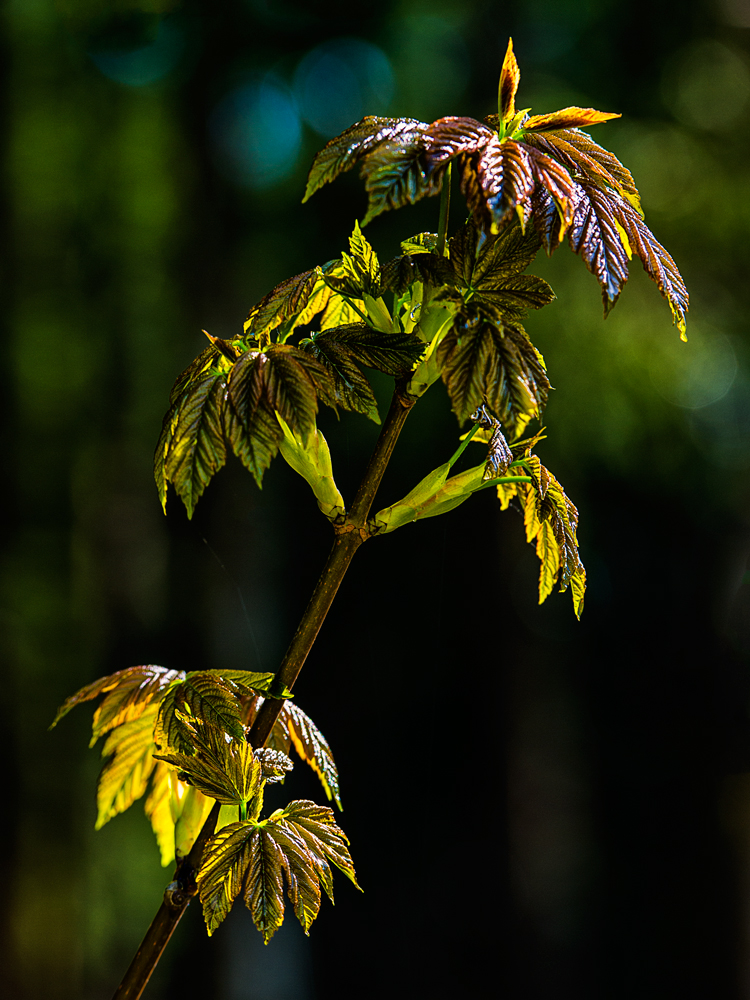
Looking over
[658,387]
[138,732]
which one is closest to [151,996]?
[138,732]

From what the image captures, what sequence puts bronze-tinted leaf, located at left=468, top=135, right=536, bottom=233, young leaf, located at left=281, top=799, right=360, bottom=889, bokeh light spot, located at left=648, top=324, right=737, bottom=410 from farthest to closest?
bokeh light spot, located at left=648, top=324, right=737, bottom=410 → young leaf, located at left=281, top=799, right=360, bottom=889 → bronze-tinted leaf, located at left=468, top=135, right=536, bottom=233

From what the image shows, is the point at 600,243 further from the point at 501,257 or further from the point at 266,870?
the point at 266,870

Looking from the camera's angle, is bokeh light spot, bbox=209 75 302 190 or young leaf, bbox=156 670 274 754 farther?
bokeh light spot, bbox=209 75 302 190

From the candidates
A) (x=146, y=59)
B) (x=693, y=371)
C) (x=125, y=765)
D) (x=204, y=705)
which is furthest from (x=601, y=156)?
(x=146, y=59)

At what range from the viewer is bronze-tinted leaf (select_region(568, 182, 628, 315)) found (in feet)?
0.98

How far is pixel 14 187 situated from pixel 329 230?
0.98 metres

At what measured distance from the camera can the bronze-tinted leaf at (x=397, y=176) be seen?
0.28 meters

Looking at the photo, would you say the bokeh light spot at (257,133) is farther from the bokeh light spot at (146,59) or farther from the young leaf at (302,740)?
the young leaf at (302,740)

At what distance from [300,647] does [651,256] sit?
26 cm

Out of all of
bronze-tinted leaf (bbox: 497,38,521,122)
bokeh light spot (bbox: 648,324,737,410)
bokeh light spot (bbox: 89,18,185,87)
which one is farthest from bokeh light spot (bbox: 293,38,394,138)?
bronze-tinted leaf (bbox: 497,38,521,122)

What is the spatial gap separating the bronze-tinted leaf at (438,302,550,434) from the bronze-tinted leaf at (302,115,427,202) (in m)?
0.08

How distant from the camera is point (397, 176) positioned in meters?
0.28

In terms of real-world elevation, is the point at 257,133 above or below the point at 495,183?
above

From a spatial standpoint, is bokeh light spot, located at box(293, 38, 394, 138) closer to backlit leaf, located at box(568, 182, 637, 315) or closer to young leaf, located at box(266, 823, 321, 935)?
backlit leaf, located at box(568, 182, 637, 315)
